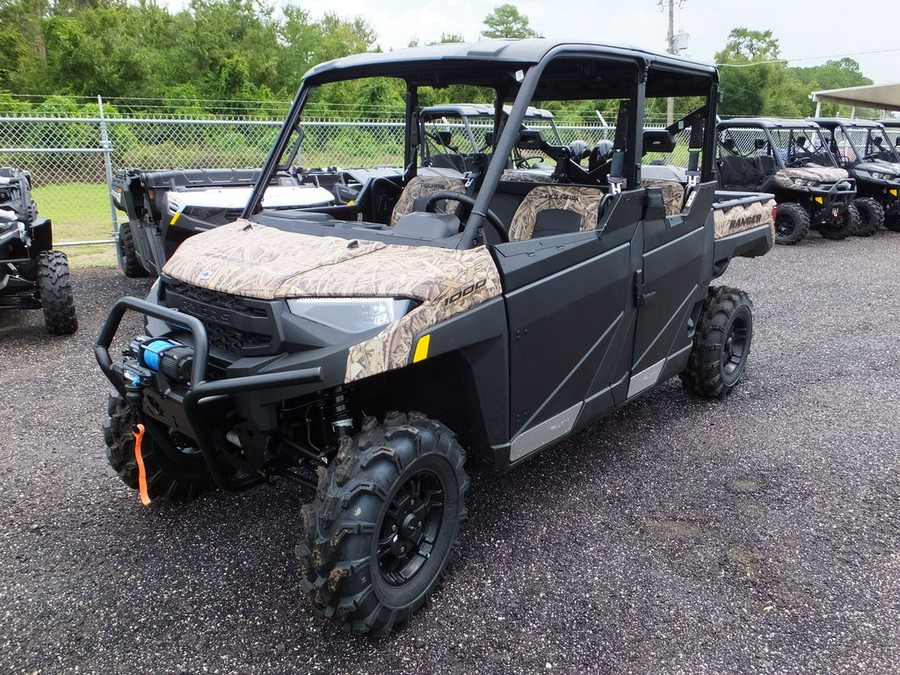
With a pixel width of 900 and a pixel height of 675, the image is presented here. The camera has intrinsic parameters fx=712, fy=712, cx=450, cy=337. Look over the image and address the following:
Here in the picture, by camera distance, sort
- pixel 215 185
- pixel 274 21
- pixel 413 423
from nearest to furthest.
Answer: pixel 413 423, pixel 215 185, pixel 274 21

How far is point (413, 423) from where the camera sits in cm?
253

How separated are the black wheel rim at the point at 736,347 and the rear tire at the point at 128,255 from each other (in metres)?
6.31

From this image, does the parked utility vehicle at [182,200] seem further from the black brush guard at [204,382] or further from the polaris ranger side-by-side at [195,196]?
the black brush guard at [204,382]

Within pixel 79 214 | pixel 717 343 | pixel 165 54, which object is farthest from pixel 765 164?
pixel 165 54

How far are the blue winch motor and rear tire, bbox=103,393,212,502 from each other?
0.60 metres

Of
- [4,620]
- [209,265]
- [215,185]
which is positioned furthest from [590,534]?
[215,185]

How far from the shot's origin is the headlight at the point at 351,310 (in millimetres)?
2336

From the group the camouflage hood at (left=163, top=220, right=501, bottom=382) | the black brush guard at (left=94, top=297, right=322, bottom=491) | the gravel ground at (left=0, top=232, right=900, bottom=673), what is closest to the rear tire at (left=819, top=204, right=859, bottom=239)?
the gravel ground at (left=0, top=232, right=900, bottom=673)

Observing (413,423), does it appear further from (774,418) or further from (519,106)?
(774,418)

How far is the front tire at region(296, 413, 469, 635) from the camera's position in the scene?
7.54 ft

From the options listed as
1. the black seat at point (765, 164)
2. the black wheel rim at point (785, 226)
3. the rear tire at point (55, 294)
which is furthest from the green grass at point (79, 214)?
the black wheel rim at point (785, 226)

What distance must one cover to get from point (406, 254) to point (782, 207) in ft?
33.4

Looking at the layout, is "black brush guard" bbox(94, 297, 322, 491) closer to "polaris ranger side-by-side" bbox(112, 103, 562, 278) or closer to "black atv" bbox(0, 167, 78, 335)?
"polaris ranger side-by-side" bbox(112, 103, 562, 278)

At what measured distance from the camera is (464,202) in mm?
2820
